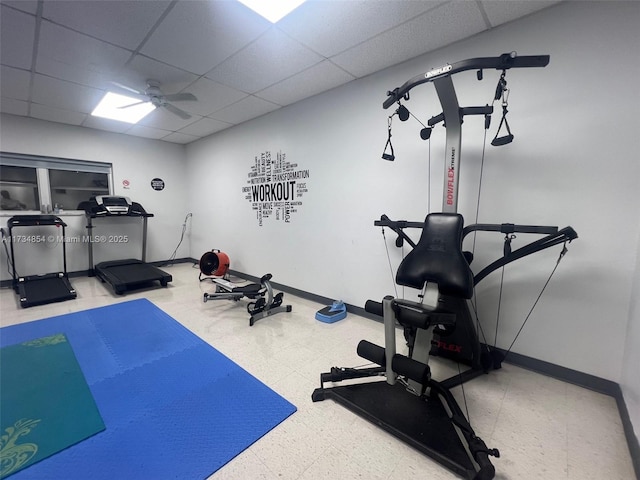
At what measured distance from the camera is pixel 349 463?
137 cm

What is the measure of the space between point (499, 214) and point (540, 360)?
1.24m

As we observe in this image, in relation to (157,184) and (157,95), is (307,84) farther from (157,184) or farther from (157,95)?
(157,184)

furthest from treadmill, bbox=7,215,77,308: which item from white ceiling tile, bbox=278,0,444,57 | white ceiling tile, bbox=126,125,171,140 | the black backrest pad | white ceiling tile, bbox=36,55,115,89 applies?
the black backrest pad

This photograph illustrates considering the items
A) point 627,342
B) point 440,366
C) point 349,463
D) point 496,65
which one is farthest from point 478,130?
point 349,463

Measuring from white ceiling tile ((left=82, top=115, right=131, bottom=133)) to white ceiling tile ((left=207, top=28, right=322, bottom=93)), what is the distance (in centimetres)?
278

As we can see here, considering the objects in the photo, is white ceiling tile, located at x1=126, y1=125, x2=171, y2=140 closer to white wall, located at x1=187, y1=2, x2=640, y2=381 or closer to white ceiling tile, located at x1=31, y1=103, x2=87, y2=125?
white ceiling tile, located at x1=31, y1=103, x2=87, y2=125

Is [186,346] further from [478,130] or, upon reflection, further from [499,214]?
[478,130]

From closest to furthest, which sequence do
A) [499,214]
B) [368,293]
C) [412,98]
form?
[499,214]
[412,98]
[368,293]

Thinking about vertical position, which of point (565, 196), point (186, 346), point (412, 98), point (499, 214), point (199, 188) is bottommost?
point (186, 346)

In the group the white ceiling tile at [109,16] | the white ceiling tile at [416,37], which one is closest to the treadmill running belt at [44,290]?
the white ceiling tile at [109,16]

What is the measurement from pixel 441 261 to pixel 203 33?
2.72m

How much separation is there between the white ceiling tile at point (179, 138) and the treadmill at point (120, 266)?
1.64m

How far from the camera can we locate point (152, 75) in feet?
9.79

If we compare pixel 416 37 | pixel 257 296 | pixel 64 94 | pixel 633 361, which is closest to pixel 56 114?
pixel 64 94
